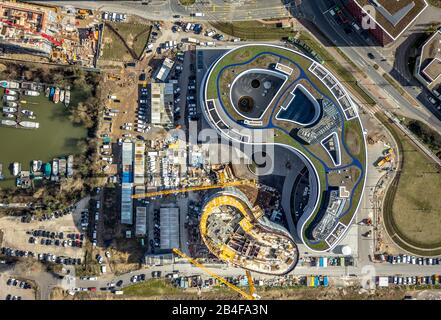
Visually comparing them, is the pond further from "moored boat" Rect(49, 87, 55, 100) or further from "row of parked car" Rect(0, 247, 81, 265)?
"row of parked car" Rect(0, 247, 81, 265)

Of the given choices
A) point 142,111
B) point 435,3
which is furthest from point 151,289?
point 435,3

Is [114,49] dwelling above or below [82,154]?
above

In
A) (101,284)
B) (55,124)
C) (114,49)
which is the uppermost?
(114,49)

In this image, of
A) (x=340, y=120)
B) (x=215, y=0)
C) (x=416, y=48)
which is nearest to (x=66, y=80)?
(x=215, y=0)

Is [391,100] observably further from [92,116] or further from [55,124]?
[55,124]

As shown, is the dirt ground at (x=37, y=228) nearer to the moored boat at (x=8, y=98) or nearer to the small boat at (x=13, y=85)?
the moored boat at (x=8, y=98)
